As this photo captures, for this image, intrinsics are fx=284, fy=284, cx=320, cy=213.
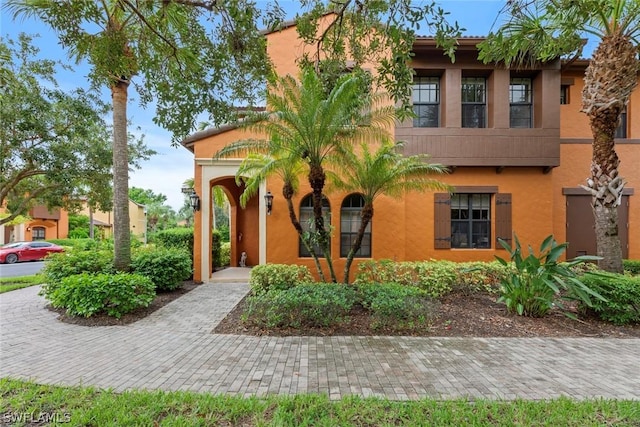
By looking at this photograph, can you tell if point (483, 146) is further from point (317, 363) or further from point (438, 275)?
point (317, 363)

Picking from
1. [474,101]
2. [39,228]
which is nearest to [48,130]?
[474,101]

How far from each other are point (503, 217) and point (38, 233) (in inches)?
1573

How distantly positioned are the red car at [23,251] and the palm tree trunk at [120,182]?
1576 centimetres

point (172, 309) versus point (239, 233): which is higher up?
point (239, 233)

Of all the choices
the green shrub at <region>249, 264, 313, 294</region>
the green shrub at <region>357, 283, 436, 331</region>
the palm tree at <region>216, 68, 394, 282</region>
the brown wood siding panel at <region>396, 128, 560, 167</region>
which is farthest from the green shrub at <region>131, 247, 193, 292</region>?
the brown wood siding panel at <region>396, 128, 560, 167</region>

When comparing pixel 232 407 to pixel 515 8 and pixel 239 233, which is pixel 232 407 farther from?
pixel 239 233

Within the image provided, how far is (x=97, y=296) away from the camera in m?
5.63

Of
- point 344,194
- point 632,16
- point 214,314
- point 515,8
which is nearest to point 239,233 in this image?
point 344,194

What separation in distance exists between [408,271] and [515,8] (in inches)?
228

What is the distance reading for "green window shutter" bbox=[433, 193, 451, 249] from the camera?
9.21 metres

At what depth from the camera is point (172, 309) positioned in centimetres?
652

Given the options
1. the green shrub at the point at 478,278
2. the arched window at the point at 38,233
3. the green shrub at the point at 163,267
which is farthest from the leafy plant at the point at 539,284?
the arched window at the point at 38,233

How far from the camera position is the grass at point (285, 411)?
2.77 metres

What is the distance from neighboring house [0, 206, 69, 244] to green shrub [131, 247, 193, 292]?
26917 mm
